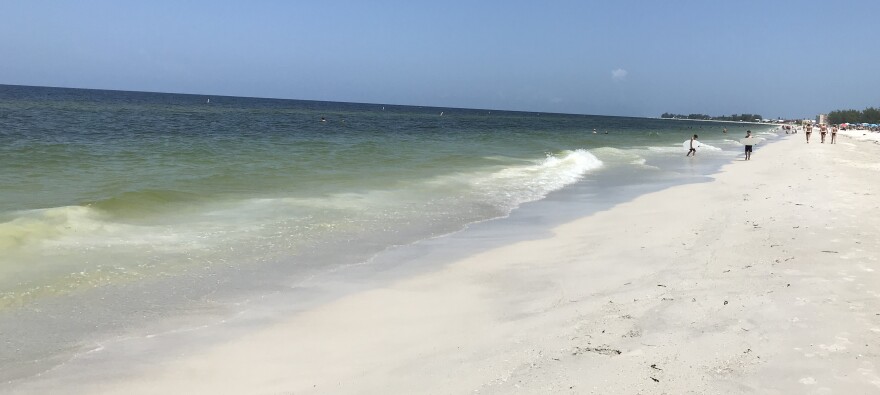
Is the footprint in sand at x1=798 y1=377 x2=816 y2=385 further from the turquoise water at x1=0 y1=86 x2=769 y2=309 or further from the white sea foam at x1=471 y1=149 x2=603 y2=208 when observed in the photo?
the white sea foam at x1=471 y1=149 x2=603 y2=208

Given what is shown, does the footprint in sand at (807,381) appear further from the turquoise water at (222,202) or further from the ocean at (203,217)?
the turquoise water at (222,202)

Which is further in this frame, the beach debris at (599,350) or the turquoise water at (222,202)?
the turquoise water at (222,202)

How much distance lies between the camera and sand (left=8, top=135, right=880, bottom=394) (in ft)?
13.5

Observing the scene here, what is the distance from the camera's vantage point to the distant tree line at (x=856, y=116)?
87.8m

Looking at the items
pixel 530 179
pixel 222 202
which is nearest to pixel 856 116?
pixel 530 179

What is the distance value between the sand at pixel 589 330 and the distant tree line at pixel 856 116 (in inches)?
3960

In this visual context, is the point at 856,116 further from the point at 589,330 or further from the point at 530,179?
the point at 589,330

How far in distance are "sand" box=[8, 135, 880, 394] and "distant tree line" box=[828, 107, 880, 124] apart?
3960 inches

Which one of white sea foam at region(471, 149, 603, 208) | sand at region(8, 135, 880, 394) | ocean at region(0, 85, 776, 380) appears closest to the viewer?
sand at region(8, 135, 880, 394)

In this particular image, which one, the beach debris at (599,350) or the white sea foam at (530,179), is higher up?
the white sea foam at (530,179)

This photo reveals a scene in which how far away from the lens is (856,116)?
94125 mm

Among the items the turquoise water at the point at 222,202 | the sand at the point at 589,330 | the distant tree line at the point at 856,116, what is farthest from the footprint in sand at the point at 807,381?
the distant tree line at the point at 856,116

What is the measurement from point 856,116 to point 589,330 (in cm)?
11320

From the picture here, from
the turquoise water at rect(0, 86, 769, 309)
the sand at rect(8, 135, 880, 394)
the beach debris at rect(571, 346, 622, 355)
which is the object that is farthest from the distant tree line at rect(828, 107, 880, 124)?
the beach debris at rect(571, 346, 622, 355)
